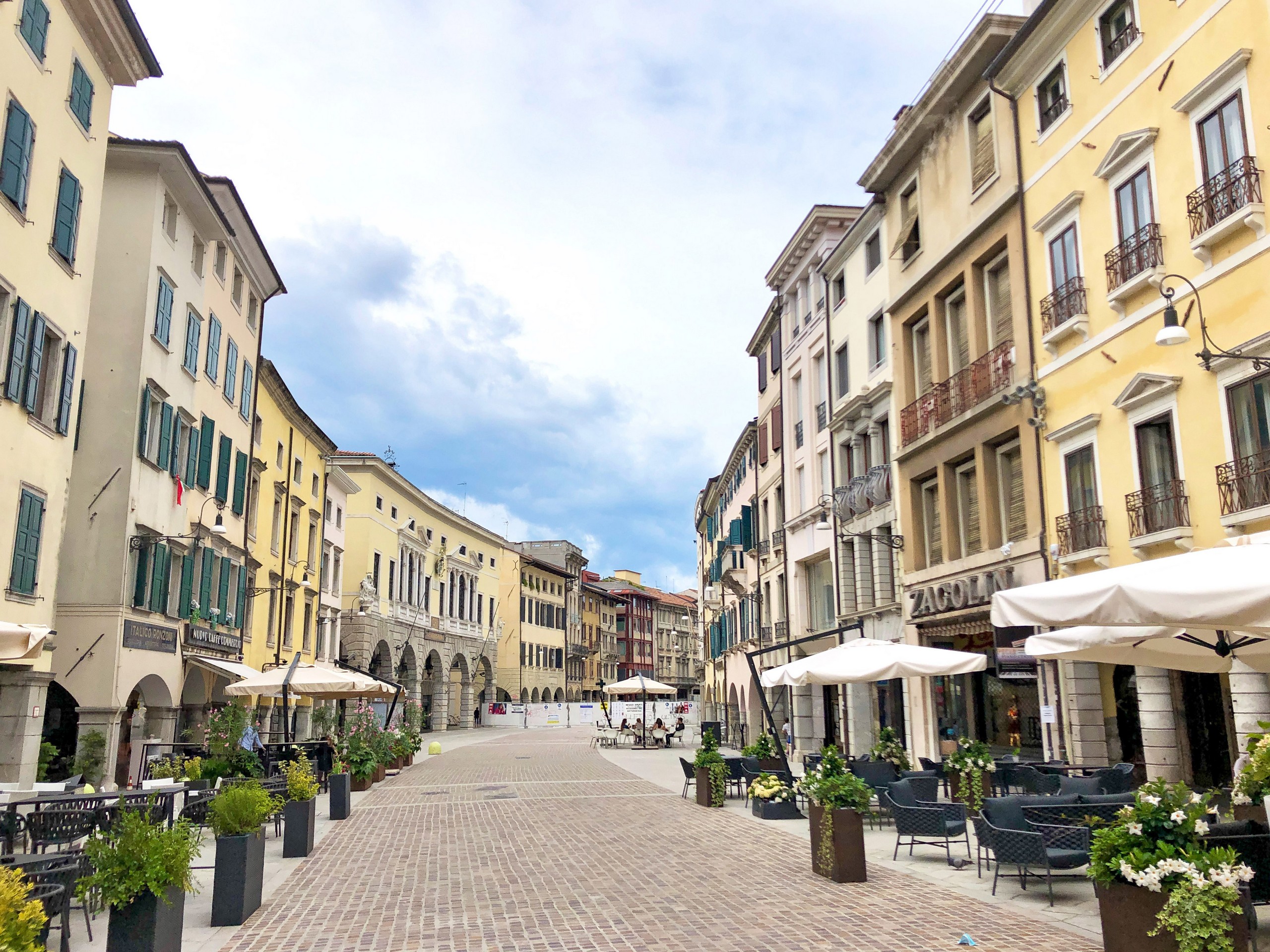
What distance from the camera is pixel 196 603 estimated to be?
2489cm

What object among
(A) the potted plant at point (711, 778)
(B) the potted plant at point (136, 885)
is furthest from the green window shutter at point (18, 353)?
(A) the potted plant at point (711, 778)

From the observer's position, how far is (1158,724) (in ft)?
50.0

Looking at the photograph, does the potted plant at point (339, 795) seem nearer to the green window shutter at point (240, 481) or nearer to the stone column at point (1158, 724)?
the stone column at point (1158, 724)

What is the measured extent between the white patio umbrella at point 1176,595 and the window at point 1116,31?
36.0 feet

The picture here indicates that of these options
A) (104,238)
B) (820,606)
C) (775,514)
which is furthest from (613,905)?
(775,514)

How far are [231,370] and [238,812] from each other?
21175 mm

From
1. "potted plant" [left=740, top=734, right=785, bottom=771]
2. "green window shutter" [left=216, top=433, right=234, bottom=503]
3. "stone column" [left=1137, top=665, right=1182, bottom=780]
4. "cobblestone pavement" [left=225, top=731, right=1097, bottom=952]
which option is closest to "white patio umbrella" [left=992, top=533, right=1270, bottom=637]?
"cobblestone pavement" [left=225, top=731, right=1097, bottom=952]

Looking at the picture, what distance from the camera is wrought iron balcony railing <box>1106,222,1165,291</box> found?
1504 centimetres

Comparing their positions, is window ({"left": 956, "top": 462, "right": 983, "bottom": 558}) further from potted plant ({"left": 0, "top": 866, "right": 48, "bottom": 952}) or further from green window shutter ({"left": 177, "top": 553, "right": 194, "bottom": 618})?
potted plant ({"left": 0, "top": 866, "right": 48, "bottom": 952})

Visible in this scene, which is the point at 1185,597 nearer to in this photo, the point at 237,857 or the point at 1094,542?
the point at 237,857

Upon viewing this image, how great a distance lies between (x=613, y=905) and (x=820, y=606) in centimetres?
2286

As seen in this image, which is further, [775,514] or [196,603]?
[775,514]

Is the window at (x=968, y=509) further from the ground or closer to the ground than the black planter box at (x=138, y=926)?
further from the ground

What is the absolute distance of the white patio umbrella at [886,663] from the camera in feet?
49.5
